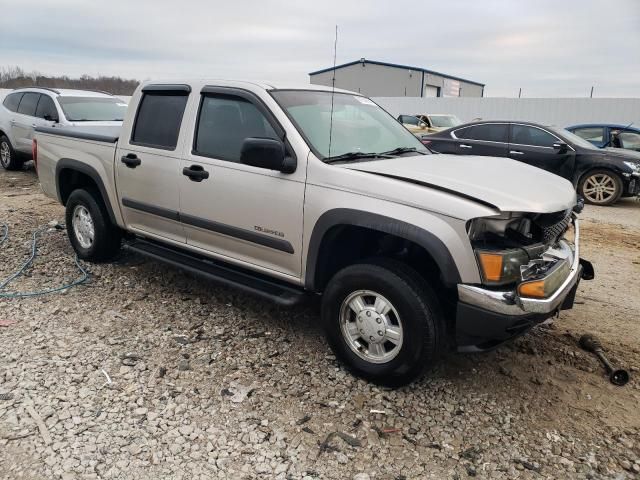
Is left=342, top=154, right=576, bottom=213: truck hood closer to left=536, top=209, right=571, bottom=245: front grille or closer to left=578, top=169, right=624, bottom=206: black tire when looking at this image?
left=536, top=209, right=571, bottom=245: front grille

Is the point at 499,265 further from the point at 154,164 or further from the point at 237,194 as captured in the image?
the point at 154,164

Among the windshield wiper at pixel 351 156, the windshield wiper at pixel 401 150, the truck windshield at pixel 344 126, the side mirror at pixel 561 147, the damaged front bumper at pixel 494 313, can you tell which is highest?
the truck windshield at pixel 344 126

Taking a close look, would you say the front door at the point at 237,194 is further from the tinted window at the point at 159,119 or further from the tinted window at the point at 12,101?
the tinted window at the point at 12,101

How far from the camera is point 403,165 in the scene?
11.1 ft

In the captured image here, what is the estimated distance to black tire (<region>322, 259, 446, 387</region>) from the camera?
295 cm

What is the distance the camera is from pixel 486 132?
1044cm

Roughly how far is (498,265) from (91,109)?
976 cm

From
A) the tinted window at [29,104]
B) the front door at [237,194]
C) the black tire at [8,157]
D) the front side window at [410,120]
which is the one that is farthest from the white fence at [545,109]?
the front door at [237,194]

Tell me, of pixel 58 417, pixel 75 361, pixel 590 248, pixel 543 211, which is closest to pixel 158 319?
pixel 75 361

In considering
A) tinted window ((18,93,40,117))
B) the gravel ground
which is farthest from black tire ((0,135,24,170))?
the gravel ground

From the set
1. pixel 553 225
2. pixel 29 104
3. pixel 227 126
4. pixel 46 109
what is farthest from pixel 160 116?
pixel 29 104

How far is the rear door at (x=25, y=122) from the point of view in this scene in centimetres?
1051

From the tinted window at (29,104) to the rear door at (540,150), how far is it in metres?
9.61

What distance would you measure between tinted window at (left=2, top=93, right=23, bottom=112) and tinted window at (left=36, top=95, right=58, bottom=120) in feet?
3.13
